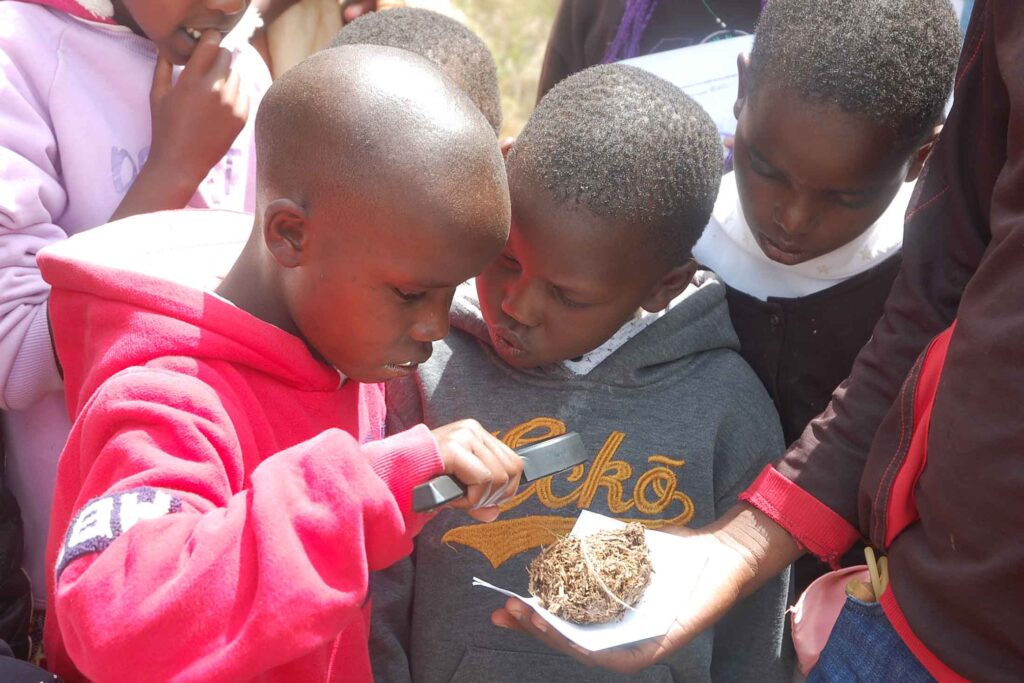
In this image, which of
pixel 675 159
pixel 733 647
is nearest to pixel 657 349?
pixel 675 159

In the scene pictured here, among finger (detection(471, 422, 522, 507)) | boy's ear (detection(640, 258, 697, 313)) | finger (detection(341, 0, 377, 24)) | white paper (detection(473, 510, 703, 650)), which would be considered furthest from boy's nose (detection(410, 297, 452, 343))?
finger (detection(341, 0, 377, 24))

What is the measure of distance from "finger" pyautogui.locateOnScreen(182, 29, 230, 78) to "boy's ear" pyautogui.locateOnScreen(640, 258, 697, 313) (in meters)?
1.06

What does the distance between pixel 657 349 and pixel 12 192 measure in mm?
1302

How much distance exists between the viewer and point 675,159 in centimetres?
205

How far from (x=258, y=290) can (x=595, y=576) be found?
2.55 ft

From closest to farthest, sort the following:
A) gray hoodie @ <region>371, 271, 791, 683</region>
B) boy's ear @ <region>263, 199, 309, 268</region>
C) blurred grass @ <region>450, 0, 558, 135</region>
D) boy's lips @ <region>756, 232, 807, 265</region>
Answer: boy's ear @ <region>263, 199, 309, 268</region> < gray hoodie @ <region>371, 271, 791, 683</region> < boy's lips @ <region>756, 232, 807, 265</region> < blurred grass @ <region>450, 0, 558, 135</region>

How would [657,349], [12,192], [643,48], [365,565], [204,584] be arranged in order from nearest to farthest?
[204,584], [365,565], [12,192], [657,349], [643,48]

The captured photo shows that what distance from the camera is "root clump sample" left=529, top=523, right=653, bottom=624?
1861mm

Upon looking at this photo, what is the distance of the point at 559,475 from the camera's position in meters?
2.18

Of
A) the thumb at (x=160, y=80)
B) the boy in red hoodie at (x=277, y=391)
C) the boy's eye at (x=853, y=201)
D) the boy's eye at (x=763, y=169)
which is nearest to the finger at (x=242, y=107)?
the thumb at (x=160, y=80)

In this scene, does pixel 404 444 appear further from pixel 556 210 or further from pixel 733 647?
pixel 733 647

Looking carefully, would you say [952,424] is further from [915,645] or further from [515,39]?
[515,39]

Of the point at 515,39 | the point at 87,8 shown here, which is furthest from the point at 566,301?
the point at 515,39

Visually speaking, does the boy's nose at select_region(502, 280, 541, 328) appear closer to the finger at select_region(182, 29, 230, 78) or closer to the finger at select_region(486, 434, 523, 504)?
the finger at select_region(486, 434, 523, 504)
